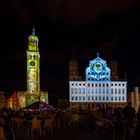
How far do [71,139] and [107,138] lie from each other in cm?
153

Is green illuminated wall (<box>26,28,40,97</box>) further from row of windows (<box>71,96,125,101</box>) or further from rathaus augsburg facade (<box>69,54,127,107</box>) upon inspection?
row of windows (<box>71,96,125,101</box>)

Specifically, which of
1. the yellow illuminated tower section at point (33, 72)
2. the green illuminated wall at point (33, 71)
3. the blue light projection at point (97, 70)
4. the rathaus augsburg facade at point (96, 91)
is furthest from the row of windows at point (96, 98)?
the green illuminated wall at point (33, 71)

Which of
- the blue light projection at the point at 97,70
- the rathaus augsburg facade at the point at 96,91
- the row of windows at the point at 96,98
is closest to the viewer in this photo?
the blue light projection at the point at 97,70

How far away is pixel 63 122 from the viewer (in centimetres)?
2802

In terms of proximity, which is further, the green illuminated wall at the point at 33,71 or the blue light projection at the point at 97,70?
the green illuminated wall at the point at 33,71

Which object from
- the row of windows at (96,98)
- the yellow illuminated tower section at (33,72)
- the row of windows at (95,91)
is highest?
the yellow illuminated tower section at (33,72)

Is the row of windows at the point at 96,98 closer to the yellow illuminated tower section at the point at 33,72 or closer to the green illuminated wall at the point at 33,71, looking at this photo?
the yellow illuminated tower section at the point at 33,72

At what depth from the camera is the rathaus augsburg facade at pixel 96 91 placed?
106 metres

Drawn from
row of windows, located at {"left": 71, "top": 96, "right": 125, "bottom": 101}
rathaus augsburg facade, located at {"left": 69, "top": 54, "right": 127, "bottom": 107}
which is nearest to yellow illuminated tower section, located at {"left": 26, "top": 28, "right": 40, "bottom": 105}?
rathaus augsburg facade, located at {"left": 69, "top": 54, "right": 127, "bottom": 107}

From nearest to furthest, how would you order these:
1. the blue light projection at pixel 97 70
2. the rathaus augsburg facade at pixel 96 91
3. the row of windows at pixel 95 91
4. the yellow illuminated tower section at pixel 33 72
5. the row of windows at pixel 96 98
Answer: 1. the blue light projection at pixel 97 70
2. the rathaus augsburg facade at pixel 96 91
3. the row of windows at pixel 96 98
4. the row of windows at pixel 95 91
5. the yellow illuminated tower section at pixel 33 72

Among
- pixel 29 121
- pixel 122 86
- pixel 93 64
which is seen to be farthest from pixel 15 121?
pixel 122 86

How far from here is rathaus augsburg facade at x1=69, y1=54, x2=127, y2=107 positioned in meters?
106

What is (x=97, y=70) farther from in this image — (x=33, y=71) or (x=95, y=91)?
(x=33, y=71)

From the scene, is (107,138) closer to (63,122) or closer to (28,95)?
(63,122)
